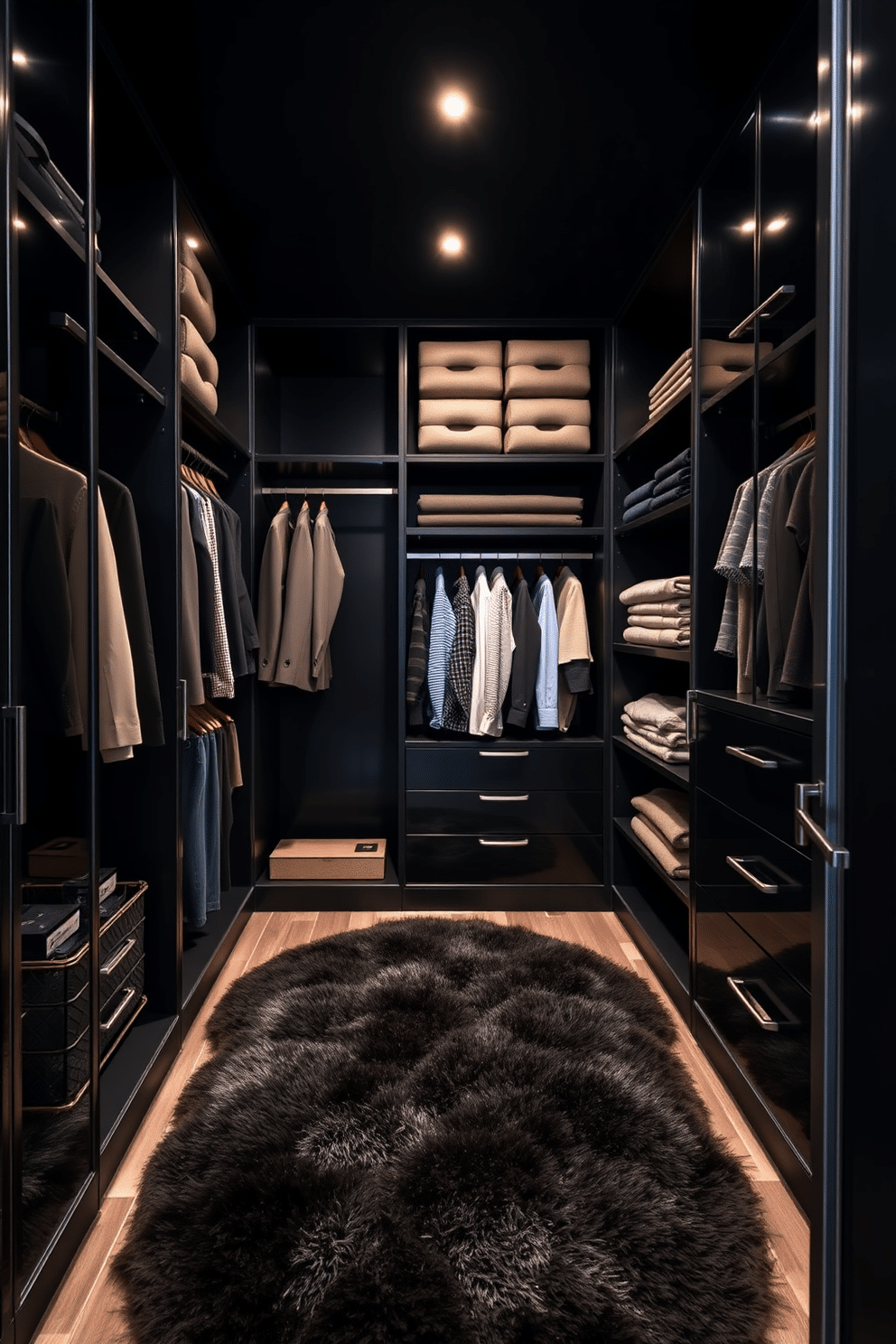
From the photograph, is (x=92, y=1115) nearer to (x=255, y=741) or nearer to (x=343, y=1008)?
(x=343, y=1008)

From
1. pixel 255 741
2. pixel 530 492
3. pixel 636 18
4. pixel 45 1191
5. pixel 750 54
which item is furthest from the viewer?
pixel 530 492

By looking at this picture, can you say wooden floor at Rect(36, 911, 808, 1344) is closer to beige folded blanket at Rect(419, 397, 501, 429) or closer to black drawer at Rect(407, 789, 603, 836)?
black drawer at Rect(407, 789, 603, 836)

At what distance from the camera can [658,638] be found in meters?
2.81

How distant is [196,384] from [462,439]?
4.15 ft

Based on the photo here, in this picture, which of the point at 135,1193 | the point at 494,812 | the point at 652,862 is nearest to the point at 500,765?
the point at 494,812

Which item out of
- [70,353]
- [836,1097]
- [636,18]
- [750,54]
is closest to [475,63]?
[636,18]

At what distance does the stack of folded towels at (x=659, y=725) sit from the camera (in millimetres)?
2713

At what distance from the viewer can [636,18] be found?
1758mm

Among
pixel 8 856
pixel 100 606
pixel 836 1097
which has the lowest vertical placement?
pixel 836 1097

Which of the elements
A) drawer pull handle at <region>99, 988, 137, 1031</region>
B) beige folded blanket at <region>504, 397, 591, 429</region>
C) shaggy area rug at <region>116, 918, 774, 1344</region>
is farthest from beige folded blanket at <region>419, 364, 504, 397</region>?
drawer pull handle at <region>99, 988, 137, 1031</region>

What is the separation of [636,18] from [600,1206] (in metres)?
2.49

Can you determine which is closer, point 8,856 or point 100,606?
point 8,856

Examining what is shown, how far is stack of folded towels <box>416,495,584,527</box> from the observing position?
3.41 metres

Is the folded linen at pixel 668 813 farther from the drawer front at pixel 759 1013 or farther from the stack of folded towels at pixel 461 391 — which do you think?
the stack of folded towels at pixel 461 391
